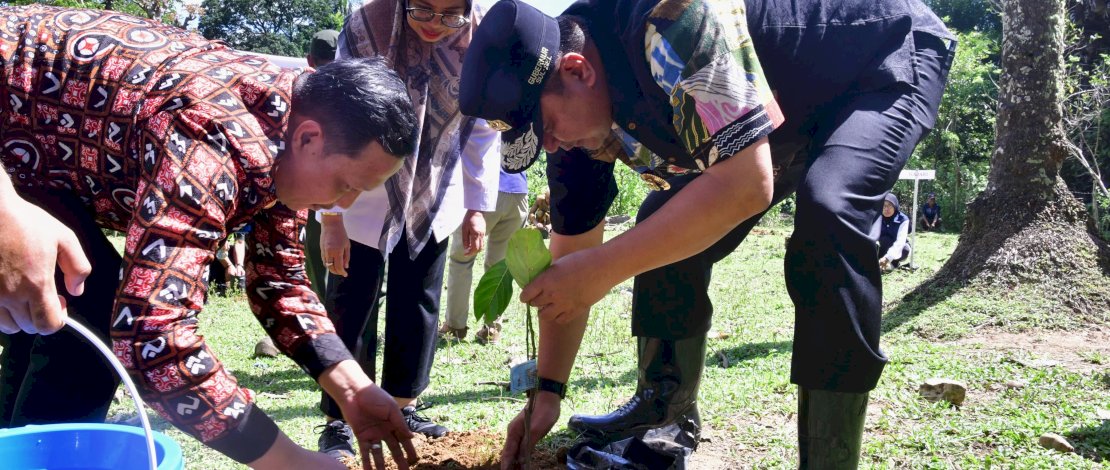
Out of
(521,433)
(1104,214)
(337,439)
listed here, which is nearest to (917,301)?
(521,433)

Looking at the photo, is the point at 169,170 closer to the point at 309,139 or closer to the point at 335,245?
the point at 309,139

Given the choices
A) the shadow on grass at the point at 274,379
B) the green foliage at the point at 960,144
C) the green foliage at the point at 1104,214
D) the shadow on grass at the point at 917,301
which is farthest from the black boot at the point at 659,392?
the green foliage at the point at 960,144

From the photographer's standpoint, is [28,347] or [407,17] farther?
[407,17]

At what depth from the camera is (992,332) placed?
16.1 feet

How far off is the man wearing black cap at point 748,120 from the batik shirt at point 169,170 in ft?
1.85

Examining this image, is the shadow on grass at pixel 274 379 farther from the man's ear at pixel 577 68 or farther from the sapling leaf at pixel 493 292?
the man's ear at pixel 577 68

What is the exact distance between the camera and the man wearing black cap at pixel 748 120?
1.92m

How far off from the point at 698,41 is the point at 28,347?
6.49 feet

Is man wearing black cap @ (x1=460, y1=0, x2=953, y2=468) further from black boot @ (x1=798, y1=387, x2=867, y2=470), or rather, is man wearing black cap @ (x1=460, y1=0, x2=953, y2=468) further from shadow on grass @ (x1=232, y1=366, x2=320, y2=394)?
shadow on grass @ (x1=232, y1=366, x2=320, y2=394)

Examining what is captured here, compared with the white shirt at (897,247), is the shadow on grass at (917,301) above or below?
above

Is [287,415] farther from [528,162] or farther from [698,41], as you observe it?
[698,41]

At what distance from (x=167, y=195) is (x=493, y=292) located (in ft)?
2.90

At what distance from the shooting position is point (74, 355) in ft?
7.38

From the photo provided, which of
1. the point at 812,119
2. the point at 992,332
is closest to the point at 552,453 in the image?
the point at 812,119
